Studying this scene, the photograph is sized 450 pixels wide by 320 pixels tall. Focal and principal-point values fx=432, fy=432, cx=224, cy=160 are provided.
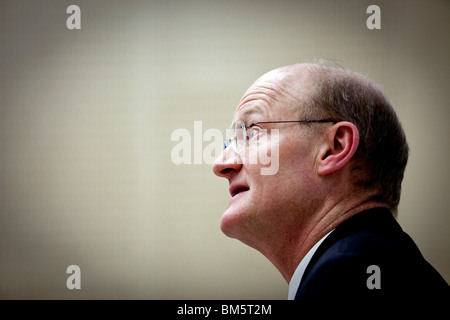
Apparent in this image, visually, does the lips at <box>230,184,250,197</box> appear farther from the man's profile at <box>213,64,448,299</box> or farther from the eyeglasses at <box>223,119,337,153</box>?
the eyeglasses at <box>223,119,337,153</box>

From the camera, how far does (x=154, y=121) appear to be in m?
2.92

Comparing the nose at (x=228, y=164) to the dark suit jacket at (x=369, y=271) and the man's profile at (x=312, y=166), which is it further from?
the dark suit jacket at (x=369, y=271)

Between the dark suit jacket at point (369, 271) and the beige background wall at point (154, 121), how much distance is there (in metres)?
1.79

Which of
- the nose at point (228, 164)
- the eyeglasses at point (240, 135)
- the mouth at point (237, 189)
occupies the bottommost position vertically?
the mouth at point (237, 189)

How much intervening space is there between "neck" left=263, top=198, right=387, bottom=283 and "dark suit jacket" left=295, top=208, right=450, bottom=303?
0.47 ft

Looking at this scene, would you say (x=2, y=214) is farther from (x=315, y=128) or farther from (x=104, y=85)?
(x=315, y=128)

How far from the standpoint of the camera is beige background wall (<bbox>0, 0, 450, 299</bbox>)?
9.29 feet

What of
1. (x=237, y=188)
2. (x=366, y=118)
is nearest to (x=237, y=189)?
(x=237, y=188)

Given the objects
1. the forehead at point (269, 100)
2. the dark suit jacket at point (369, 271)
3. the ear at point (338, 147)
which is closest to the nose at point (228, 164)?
the forehead at point (269, 100)

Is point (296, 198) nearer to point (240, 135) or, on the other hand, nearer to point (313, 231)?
point (313, 231)

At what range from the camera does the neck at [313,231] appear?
130 cm

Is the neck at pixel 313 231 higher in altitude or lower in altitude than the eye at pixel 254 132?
lower

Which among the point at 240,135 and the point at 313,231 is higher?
the point at 240,135

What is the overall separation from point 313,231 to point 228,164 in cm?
35
